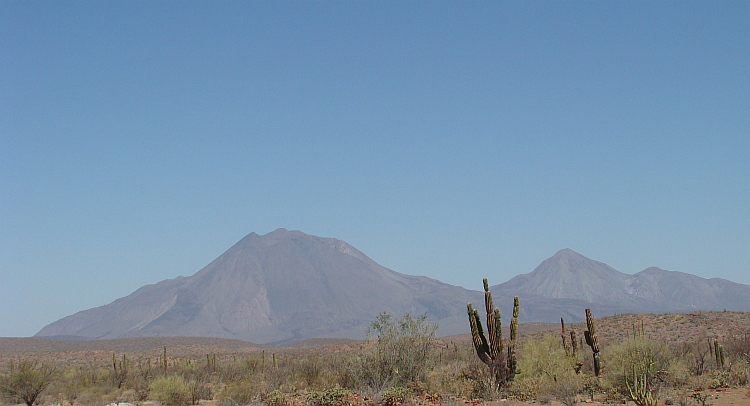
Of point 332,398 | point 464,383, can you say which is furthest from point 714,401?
point 332,398

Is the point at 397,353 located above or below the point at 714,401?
above

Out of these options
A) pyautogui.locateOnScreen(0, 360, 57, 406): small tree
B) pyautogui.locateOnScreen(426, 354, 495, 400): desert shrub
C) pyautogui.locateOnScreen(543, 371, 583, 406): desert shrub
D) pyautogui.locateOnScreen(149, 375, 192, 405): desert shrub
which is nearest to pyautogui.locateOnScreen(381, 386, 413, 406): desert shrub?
pyautogui.locateOnScreen(426, 354, 495, 400): desert shrub

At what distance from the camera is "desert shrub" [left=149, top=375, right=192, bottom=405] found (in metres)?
26.7

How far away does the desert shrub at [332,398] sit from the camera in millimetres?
21125

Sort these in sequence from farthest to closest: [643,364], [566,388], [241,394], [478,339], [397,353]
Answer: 1. [241,394]
2. [397,353]
3. [478,339]
4. [643,364]
5. [566,388]

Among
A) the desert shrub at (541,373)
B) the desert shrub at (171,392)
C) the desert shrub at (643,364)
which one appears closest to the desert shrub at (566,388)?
the desert shrub at (541,373)

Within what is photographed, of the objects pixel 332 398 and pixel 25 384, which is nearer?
pixel 332 398

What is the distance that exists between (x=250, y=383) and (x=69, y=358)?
2230 inches

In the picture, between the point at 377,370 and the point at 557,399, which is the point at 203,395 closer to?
the point at 377,370

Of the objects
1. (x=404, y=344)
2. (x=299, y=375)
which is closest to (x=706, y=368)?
(x=404, y=344)

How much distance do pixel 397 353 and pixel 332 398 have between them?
15.1ft

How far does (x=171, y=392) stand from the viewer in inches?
1059

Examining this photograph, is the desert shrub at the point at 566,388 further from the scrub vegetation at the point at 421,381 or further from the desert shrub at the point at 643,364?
the desert shrub at the point at 643,364

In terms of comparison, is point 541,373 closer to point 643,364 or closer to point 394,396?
point 643,364
